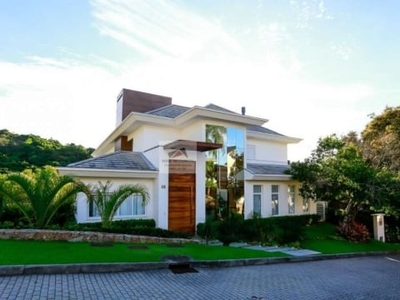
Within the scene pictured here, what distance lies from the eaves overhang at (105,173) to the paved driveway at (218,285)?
785cm

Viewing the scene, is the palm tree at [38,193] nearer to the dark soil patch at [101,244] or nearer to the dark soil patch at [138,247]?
the dark soil patch at [101,244]

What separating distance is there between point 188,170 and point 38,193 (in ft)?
25.9

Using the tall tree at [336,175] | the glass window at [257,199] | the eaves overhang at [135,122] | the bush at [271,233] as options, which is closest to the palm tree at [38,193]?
the eaves overhang at [135,122]

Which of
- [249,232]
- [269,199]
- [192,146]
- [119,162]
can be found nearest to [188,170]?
[192,146]

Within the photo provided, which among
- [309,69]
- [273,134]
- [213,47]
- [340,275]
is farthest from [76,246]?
[273,134]

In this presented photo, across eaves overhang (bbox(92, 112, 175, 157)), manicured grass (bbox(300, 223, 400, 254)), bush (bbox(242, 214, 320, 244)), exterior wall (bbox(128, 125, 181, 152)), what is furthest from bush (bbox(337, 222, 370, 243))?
eaves overhang (bbox(92, 112, 175, 157))

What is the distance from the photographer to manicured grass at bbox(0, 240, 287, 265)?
27.7 feet

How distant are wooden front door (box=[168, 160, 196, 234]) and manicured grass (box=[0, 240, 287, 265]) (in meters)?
4.28

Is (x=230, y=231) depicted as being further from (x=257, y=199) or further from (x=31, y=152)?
(x=31, y=152)

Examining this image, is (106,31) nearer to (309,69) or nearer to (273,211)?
(309,69)

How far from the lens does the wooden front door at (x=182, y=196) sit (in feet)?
54.7

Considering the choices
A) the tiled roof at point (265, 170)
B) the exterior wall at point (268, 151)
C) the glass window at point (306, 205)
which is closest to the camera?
the tiled roof at point (265, 170)

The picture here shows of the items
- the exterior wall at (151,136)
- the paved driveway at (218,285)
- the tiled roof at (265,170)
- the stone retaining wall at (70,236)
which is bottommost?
the paved driveway at (218,285)

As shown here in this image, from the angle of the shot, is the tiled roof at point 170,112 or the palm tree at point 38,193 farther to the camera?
the tiled roof at point 170,112
